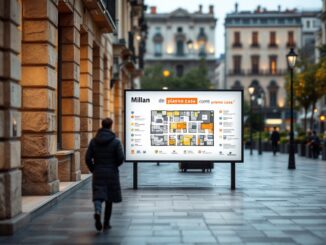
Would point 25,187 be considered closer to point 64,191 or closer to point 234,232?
point 64,191

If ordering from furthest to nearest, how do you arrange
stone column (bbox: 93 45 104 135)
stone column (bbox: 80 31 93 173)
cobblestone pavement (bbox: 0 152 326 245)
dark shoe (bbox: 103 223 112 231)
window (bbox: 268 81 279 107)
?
window (bbox: 268 81 279 107) → stone column (bbox: 93 45 104 135) → stone column (bbox: 80 31 93 173) → dark shoe (bbox: 103 223 112 231) → cobblestone pavement (bbox: 0 152 326 245)

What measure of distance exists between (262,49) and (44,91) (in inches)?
3343

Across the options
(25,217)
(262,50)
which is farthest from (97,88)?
(262,50)

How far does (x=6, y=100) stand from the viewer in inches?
360

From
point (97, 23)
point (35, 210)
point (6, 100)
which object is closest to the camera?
point (6, 100)

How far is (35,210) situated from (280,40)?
87728mm

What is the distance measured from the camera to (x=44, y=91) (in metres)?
12.5

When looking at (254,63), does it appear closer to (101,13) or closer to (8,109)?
(101,13)

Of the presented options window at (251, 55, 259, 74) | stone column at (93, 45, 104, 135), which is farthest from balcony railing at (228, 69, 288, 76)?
stone column at (93, 45, 104, 135)

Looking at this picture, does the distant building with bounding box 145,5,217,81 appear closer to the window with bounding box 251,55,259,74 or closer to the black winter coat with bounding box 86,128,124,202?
the window with bounding box 251,55,259,74

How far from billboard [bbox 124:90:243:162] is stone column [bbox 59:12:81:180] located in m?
1.49

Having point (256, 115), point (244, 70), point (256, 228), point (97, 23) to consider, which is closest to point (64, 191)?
point (256, 228)

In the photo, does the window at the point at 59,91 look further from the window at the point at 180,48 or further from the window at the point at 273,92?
the window at the point at 180,48

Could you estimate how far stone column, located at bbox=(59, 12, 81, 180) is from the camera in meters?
16.0
